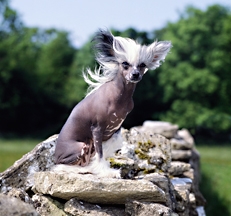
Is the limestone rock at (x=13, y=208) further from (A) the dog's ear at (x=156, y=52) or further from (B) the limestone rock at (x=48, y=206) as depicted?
(A) the dog's ear at (x=156, y=52)

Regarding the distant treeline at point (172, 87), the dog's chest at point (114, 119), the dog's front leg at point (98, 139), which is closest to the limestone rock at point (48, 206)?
the dog's front leg at point (98, 139)

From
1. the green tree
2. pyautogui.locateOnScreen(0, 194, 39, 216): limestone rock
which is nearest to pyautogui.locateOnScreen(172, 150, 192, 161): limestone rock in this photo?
pyautogui.locateOnScreen(0, 194, 39, 216): limestone rock

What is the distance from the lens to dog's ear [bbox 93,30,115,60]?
217 inches

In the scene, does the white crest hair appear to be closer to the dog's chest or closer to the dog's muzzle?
the dog's muzzle

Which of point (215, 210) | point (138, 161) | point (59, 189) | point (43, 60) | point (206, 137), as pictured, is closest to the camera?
point (59, 189)

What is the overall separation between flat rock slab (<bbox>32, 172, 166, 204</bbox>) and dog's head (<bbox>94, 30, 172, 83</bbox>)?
100cm

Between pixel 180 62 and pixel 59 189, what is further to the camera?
pixel 180 62

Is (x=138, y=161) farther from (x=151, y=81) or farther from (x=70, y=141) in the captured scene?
(x=151, y=81)

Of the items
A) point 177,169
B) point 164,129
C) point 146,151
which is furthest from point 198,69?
point 146,151

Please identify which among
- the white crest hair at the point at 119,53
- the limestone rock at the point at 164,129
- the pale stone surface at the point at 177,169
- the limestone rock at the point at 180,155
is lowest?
the pale stone surface at the point at 177,169

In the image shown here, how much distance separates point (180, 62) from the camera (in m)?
44.3

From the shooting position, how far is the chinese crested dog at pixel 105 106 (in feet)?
17.7

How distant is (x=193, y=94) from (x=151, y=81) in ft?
11.8

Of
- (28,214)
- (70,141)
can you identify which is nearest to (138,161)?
(70,141)
